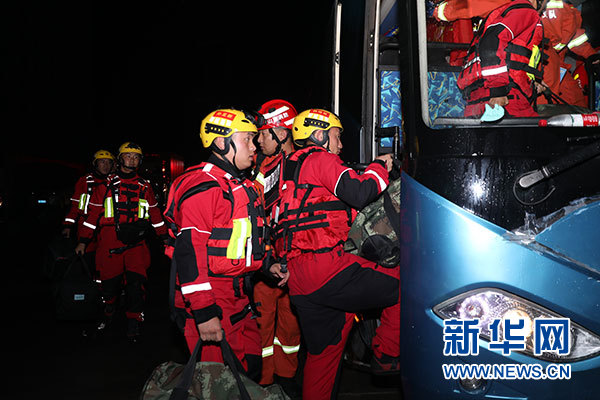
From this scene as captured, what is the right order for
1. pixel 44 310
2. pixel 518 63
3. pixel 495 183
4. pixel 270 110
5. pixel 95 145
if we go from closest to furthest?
pixel 495 183
pixel 518 63
pixel 270 110
pixel 44 310
pixel 95 145

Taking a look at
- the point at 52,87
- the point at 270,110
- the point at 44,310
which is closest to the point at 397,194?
the point at 270,110

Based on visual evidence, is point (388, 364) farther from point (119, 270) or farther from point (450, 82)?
point (119, 270)

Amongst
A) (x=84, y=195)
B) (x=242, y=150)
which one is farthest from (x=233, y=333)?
(x=84, y=195)

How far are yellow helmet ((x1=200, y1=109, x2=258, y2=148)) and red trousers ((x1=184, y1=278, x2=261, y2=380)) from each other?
3.15 ft

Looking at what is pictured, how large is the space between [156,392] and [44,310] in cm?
595

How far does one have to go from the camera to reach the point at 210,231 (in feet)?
9.11

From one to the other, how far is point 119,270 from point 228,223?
3.59 metres

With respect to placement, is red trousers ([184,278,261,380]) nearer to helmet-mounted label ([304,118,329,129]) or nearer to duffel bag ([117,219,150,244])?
helmet-mounted label ([304,118,329,129])

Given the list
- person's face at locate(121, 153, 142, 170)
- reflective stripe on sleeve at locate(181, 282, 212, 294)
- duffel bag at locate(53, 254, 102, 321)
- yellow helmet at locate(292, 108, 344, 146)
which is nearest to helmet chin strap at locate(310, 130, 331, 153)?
yellow helmet at locate(292, 108, 344, 146)

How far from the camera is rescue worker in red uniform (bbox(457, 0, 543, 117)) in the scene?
2.15 metres

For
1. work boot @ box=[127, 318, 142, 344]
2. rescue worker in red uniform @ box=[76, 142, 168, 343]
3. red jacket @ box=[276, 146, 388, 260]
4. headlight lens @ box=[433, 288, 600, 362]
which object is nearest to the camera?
headlight lens @ box=[433, 288, 600, 362]

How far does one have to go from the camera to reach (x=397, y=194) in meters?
2.75

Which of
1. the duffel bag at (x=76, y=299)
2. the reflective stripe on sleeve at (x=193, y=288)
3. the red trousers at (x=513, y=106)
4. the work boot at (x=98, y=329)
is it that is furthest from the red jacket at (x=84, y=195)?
the red trousers at (x=513, y=106)

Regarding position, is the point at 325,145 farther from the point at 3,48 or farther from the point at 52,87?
the point at 52,87
